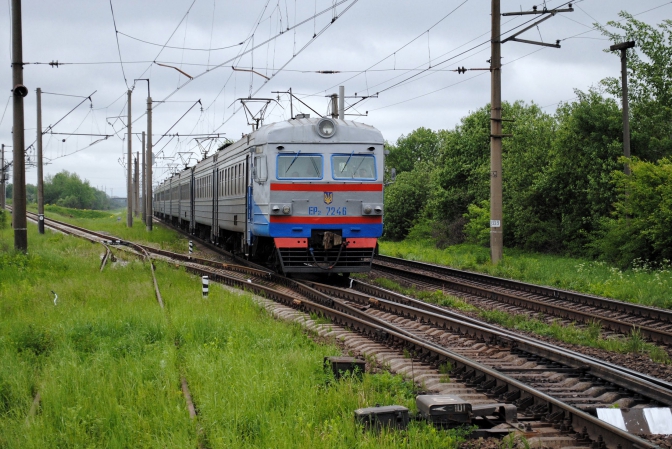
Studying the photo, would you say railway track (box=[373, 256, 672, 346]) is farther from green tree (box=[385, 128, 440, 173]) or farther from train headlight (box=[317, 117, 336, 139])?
green tree (box=[385, 128, 440, 173])

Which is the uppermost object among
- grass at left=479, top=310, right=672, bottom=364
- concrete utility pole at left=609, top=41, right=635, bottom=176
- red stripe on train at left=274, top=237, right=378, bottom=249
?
concrete utility pole at left=609, top=41, right=635, bottom=176

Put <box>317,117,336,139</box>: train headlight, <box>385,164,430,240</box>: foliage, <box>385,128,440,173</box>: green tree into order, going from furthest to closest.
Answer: <box>385,128,440,173</box>: green tree → <box>385,164,430,240</box>: foliage → <box>317,117,336,139</box>: train headlight

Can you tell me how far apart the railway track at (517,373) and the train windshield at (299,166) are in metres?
4.28

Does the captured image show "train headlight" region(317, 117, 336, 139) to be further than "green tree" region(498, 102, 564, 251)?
No

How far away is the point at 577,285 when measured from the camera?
639 inches

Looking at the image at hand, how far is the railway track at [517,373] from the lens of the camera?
230 inches

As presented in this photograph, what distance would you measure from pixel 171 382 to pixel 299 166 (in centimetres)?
942

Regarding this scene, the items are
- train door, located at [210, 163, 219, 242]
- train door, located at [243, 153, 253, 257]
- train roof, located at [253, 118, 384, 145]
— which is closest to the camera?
train roof, located at [253, 118, 384, 145]

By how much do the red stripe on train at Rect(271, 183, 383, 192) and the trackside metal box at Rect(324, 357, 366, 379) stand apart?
8543 mm

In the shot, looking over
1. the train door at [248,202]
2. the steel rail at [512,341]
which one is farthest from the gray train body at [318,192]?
the steel rail at [512,341]

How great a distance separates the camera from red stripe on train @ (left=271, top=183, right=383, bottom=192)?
51.4ft

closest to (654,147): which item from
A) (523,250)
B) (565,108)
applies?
(565,108)

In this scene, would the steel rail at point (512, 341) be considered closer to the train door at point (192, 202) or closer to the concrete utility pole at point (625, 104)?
the concrete utility pole at point (625, 104)

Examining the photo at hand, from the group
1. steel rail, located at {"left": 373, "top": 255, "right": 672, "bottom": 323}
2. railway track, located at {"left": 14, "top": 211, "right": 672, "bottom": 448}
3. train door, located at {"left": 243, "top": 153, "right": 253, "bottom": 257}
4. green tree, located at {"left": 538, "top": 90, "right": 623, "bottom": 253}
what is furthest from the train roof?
green tree, located at {"left": 538, "top": 90, "right": 623, "bottom": 253}
